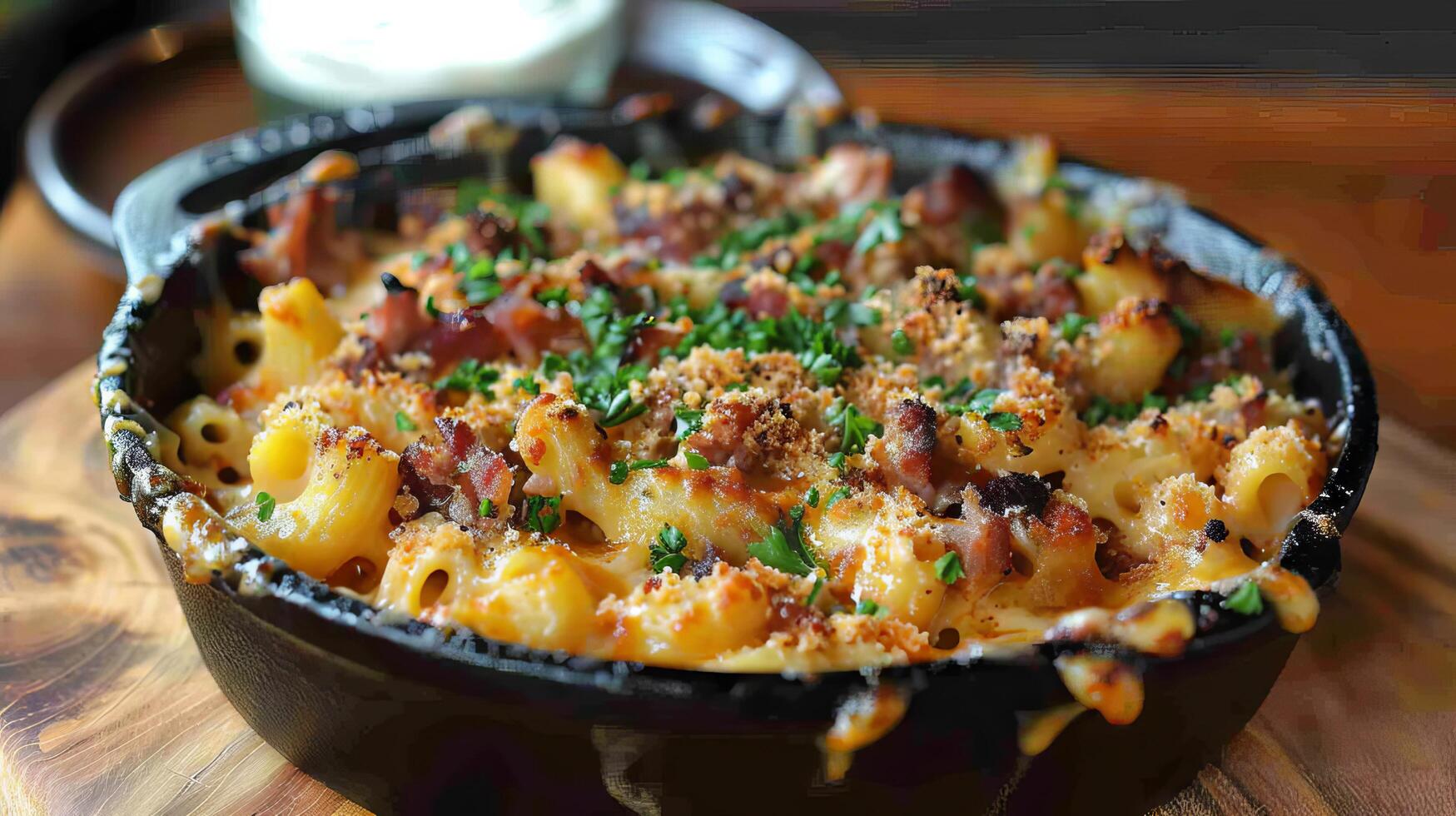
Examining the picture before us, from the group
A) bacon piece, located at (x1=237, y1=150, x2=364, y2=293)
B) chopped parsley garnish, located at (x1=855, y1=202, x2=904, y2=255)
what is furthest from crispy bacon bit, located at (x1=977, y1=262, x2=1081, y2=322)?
bacon piece, located at (x1=237, y1=150, x2=364, y2=293)

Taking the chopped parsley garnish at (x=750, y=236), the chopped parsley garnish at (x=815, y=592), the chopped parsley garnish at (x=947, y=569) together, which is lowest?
the chopped parsley garnish at (x=750, y=236)

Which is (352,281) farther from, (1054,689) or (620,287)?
(1054,689)

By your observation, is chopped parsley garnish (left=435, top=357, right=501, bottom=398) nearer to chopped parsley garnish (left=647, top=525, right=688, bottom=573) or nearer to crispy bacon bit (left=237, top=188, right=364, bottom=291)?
chopped parsley garnish (left=647, top=525, right=688, bottom=573)

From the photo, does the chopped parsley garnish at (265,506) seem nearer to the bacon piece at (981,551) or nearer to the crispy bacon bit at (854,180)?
the bacon piece at (981,551)

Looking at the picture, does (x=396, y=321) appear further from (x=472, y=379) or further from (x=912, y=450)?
(x=912, y=450)

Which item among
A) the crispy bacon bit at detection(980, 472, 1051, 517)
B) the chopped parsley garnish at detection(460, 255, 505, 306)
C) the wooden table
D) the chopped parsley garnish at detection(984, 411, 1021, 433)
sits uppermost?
the chopped parsley garnish at detection(984, 411, 1021, 433)

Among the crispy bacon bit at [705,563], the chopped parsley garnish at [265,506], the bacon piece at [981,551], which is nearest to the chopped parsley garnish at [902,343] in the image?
the bacon piece at [981,551]

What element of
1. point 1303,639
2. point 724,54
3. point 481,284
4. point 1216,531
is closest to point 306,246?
point 481,284
